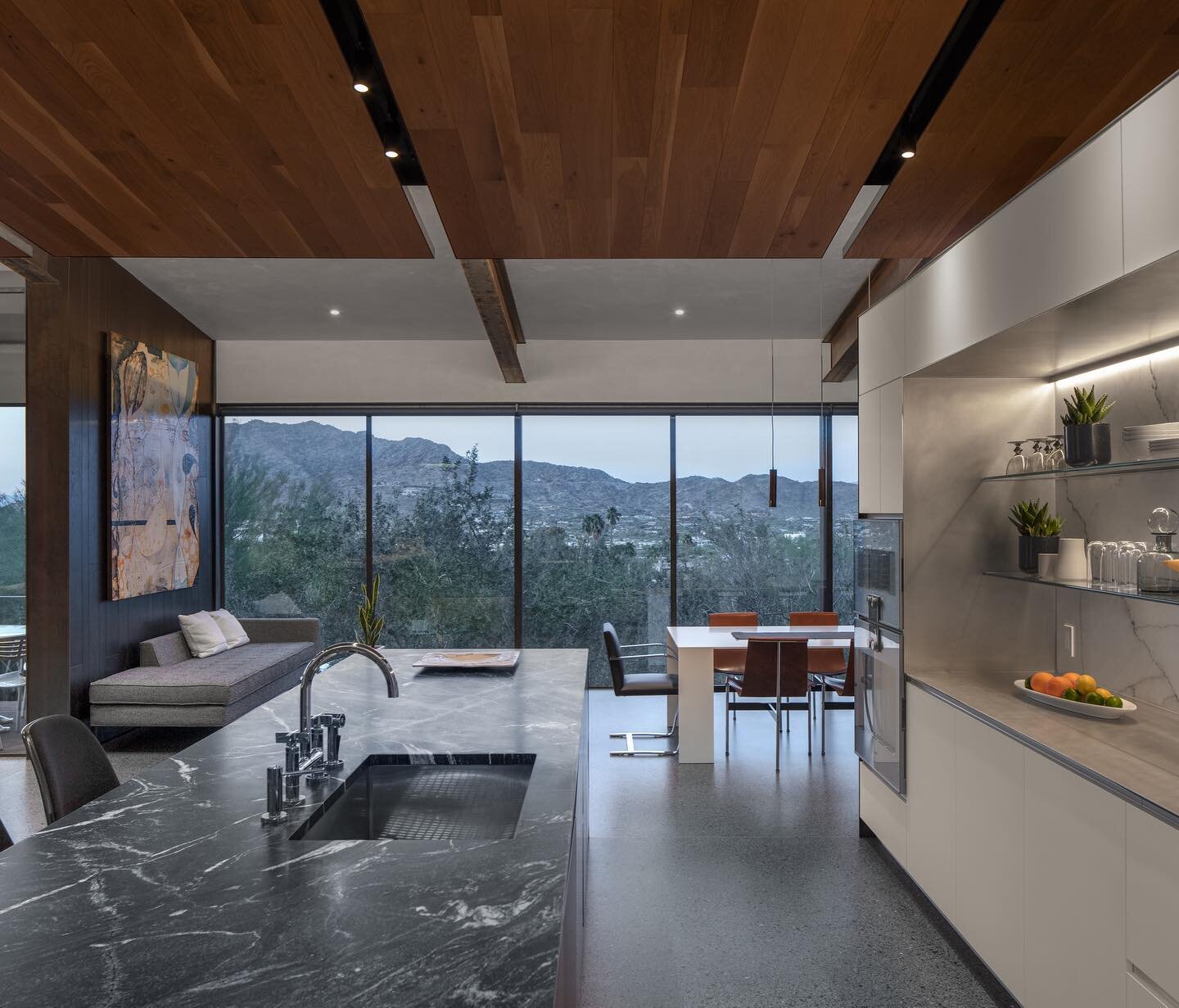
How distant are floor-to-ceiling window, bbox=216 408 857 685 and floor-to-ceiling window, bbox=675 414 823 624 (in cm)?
1

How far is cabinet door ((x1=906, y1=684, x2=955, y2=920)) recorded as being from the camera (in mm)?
2703

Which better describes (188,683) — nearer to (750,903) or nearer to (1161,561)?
(750,903)

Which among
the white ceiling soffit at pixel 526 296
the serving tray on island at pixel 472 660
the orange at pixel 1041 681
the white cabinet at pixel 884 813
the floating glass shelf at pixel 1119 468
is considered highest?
the white ceiling soffit at pixel 526 296

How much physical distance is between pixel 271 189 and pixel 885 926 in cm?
336

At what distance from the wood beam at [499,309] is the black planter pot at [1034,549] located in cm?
340

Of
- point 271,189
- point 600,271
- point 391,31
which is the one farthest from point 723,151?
point 600,271

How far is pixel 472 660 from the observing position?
10.6 feet

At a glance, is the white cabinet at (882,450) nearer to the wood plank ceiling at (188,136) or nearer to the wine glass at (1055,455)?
the wine glass at (1055,455)

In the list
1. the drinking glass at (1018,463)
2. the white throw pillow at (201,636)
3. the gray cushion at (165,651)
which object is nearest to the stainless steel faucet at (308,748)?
the drinking glass at (1018,463)

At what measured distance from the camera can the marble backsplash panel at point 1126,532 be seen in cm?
244

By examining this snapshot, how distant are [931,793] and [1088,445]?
53.4 inches

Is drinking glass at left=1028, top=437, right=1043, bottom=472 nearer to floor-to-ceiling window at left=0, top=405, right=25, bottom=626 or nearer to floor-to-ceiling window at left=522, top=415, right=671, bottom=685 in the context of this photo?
floor-to-ceiling window at left=522, top=415, right=671, bottom=685

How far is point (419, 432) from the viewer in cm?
702

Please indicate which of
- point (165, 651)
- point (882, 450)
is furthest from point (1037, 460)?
point (165, 651)
